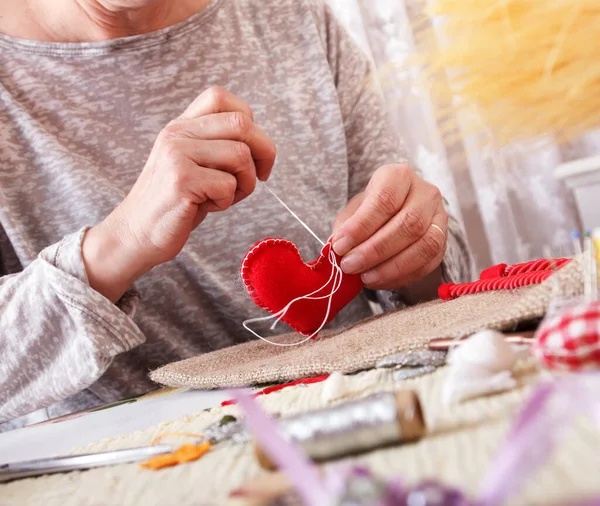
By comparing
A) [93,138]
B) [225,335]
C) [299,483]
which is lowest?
[225,335]

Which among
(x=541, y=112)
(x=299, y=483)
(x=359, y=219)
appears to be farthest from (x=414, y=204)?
(x=299, y=483)

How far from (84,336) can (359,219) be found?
322 millimetres

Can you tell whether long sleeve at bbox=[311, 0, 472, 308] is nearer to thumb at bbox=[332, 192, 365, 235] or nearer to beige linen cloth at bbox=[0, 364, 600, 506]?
thumb at bbox=[332, 192, 365, 235]

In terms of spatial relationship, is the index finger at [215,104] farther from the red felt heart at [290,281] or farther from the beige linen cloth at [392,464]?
the beige linen cloth at [392,464]

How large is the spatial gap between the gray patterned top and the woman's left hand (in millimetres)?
141

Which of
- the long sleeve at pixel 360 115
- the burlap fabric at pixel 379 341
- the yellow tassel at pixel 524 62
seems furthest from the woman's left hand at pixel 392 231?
the yellow tassel at pixel 524 62

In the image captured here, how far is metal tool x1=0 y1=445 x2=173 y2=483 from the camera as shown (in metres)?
0.37

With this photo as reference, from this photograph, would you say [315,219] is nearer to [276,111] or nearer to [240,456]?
[276,111]

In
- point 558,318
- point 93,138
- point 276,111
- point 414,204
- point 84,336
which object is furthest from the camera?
point 276,111

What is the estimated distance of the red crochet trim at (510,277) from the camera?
0.57m

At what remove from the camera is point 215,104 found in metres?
0.68

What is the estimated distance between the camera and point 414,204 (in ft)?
2.52

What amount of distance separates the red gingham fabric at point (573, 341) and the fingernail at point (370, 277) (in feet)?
1.51

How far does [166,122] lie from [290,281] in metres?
0.44
